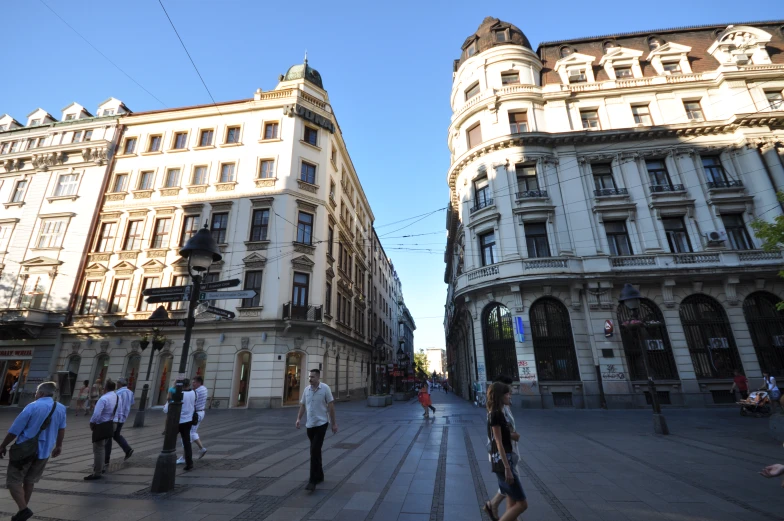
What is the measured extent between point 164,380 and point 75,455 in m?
14.2

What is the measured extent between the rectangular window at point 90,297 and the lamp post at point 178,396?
22.9 meters

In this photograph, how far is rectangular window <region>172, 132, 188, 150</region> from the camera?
2610cm

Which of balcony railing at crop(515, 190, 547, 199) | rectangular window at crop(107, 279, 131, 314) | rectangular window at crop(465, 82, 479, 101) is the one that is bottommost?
rectangular window at crop(107, 279, 131, 314)

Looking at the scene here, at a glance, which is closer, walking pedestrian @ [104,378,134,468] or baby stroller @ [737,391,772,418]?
walking pedestrian @ [104,378,134,468]

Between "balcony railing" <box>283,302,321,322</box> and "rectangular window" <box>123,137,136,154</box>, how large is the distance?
1935 centimetres

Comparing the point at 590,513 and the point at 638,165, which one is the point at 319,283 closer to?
the point at 590,513

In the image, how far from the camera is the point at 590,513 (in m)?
4.61

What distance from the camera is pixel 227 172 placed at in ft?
80.8

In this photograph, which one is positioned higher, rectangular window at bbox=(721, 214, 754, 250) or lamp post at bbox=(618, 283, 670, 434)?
rectangular window at bbox=(721, 214, 754, 250)

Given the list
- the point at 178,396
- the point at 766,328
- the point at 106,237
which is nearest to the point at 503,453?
the point at 178,396

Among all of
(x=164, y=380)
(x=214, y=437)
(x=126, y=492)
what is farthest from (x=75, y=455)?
(x=164, y=380)

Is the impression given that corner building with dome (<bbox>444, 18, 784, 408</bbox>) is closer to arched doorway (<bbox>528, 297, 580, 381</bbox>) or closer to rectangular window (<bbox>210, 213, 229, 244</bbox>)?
arched doorway (<bbox>528, 297, 580, 381</bbox>)

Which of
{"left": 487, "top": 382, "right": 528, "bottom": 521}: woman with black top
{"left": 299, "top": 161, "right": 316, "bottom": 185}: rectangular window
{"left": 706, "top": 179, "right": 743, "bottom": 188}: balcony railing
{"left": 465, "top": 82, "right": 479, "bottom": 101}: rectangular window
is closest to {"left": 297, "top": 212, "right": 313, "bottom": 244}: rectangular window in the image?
{"left": 299, "top": 161, "right": 316, "bottom": 185}: rectangular window

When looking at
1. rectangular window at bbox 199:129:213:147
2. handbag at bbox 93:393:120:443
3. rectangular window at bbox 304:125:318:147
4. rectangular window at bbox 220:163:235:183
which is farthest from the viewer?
rectangular window at bbox 304:125:318:147
